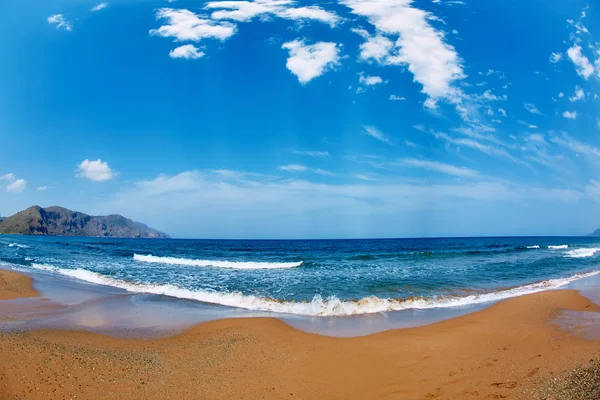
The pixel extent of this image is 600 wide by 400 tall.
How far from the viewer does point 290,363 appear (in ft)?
22.9

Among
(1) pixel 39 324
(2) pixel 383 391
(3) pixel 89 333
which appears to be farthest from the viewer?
(1) pixel 39 324

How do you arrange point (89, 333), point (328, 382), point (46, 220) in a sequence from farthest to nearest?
1. point (46, 220)
2. point (89, 333)
3. point (328, 382)

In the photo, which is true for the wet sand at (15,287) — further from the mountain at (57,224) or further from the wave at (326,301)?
the mountain at (57,224)

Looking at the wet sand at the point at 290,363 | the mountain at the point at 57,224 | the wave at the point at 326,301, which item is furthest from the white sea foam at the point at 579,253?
the mountain at the point at 57,224

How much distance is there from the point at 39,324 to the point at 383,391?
30.9 feet

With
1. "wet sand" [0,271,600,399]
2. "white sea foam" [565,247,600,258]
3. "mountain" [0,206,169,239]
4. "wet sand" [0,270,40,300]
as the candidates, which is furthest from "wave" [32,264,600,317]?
"mountain" [0,206,169,239]

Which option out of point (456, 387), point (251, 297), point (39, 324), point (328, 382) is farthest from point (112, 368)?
point (251, 297)

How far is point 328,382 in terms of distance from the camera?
20.2 feet

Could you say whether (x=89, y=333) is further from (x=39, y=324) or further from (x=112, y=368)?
(x=112, y=368)

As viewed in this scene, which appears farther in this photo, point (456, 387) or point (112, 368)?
point (112, 368)

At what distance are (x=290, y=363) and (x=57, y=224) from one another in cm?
19988

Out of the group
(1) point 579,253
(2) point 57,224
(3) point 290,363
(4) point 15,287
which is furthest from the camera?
(2) point 57,224

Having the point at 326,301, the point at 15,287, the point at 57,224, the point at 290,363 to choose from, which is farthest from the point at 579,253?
the point at 57,224

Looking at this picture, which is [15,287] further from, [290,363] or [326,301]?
[290,363]
